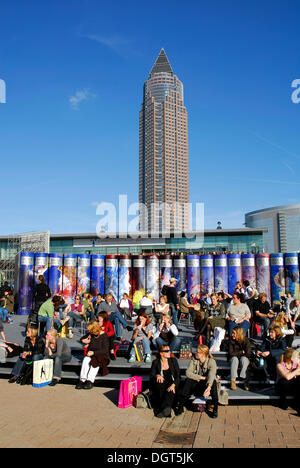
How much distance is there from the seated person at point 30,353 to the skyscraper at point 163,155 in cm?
15416

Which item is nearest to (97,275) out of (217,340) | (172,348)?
(217,340)

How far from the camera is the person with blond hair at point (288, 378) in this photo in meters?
6.30

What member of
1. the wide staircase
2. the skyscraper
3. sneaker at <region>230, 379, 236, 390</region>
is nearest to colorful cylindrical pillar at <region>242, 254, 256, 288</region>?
the wide staircase

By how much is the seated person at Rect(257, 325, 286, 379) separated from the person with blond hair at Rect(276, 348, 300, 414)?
23.6 inches

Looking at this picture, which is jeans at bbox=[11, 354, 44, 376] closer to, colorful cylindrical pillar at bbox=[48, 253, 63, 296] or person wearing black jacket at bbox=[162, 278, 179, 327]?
person wearing black jacket at bbox=[162, 278, 179, 327]

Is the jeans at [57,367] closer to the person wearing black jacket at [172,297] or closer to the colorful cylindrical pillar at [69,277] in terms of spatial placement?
the person wearing black jacket at [172,297]

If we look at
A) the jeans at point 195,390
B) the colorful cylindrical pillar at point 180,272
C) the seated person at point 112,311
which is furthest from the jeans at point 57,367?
the colorful cylindrical pillar at point 180,272

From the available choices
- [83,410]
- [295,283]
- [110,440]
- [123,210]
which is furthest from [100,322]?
[123,210]

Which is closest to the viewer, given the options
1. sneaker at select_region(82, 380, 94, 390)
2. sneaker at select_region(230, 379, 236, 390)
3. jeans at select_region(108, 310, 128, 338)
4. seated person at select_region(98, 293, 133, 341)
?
sneaker at select_region(230, 379, 236, 390)

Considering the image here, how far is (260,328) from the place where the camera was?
12219 millimetres

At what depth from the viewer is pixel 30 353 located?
324 inches

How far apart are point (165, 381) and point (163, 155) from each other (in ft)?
545

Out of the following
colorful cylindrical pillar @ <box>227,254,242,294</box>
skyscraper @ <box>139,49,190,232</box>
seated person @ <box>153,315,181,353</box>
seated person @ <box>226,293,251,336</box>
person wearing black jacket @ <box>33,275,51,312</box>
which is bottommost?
seated person @ <box>153,315,181,353</box>

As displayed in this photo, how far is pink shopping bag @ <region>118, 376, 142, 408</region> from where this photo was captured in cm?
641
